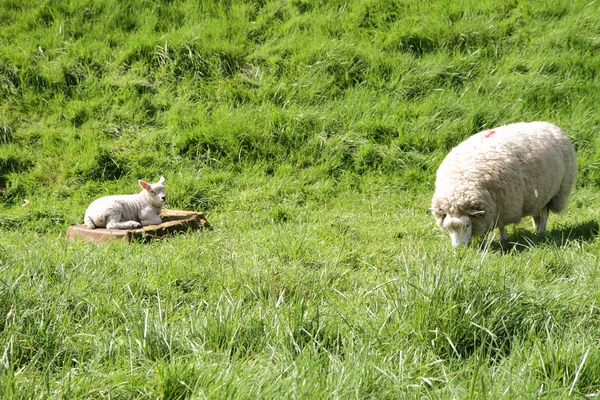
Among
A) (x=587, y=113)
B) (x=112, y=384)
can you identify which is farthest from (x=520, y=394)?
(x=587, y=113)

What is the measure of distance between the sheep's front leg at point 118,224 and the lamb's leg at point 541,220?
14.7 ft

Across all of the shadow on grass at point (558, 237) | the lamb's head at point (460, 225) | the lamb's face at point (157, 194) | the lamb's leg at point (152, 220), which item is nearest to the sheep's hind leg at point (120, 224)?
the lamb's leg at point (152, 220)

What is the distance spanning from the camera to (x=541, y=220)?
7453 mm

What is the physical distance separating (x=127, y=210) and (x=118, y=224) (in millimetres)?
281

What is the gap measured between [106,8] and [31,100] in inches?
107

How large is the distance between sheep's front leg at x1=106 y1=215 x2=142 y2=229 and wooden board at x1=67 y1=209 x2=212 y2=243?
10cm

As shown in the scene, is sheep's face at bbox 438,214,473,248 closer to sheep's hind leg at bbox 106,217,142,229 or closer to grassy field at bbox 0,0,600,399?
grassy field at bbox 0,0,600,399

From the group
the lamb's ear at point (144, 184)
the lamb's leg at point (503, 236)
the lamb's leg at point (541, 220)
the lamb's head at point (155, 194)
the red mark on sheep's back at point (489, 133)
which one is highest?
the red mark on sheep's back at point (489, 133)

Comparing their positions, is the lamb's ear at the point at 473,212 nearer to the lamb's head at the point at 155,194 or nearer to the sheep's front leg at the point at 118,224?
the lamb's head at the point at 155,194

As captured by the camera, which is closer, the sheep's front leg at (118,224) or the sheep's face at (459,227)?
the sheep's face at (459,227)

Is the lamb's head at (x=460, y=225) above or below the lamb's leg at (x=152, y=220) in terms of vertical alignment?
above

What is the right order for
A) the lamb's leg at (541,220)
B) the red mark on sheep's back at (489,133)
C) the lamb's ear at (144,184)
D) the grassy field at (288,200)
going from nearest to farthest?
1. the grassy field at (288,200)
2. the red mark on sheep's back at (489,133)
3. the lamb's ear at (144,184)
4. the lamb's leg at (541,220)

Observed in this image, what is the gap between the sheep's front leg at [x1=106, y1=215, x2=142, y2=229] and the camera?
683 centimetres

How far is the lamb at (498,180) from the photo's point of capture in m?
6.45
